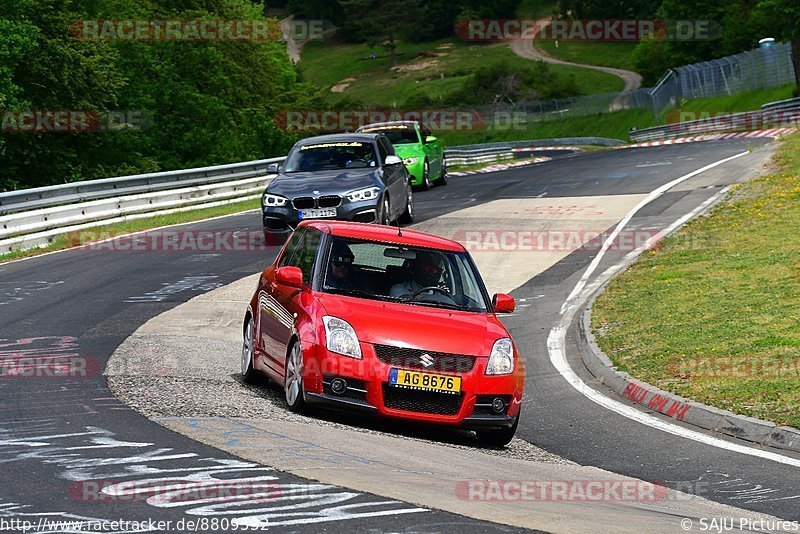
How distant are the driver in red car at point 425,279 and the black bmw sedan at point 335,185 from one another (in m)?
8.74

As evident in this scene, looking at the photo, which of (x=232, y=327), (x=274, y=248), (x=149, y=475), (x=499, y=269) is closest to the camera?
(x=149, y=475)

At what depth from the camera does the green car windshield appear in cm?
3372

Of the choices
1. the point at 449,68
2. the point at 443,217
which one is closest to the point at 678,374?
the point at 443,217

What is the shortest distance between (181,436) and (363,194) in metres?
12.6

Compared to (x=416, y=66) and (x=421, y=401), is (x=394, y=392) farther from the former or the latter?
(x=416, y=66)

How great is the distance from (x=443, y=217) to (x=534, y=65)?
11110 centimetres

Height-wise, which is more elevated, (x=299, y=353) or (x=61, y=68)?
(x=61, y=68)

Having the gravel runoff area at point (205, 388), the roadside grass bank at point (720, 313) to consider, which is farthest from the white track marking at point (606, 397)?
the gravel runoff area at point (205, 388)

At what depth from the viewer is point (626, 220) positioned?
25.9 metres

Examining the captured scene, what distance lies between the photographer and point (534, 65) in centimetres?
13525

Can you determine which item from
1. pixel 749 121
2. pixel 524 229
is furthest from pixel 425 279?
pixel 749 121

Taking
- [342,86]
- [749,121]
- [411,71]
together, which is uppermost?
[411,71]

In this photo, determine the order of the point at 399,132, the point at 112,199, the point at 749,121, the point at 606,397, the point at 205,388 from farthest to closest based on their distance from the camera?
the point at 749,121
the point at 399,132
the point at 112,199
the point at 606,397
the point at 205,388

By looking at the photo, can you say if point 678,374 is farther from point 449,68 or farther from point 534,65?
point 449,68
